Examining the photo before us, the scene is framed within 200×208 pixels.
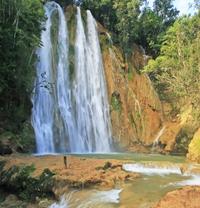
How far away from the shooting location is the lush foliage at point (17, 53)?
49.9 feet

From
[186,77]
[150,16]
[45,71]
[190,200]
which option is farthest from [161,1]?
[190,200]

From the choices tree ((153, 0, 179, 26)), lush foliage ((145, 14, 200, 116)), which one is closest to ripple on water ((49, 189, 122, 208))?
lush foliage ((145, 14, 200, 116))

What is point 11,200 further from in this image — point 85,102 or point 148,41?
point 148,41

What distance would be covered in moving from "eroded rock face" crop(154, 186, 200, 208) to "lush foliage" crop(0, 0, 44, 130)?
404 inches

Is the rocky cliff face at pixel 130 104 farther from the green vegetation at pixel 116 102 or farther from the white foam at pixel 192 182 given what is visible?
the white foam at pixel 192 182

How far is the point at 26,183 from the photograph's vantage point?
9242 millimetres

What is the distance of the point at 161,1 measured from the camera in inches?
1325

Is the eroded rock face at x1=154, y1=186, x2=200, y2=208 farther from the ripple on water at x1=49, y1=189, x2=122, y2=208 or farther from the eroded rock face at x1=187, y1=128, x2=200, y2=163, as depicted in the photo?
the eroded rock face at x1=187, y1=128, x2=200, y2=163

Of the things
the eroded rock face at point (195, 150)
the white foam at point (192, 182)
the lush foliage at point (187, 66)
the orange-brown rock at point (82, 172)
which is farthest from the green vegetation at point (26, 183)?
the lush foliage at point (187, 66)

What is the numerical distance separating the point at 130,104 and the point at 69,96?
4536 mm

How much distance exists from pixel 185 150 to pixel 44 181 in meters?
13.2

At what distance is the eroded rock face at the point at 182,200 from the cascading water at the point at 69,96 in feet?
41.2

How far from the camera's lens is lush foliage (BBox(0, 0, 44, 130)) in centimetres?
1520

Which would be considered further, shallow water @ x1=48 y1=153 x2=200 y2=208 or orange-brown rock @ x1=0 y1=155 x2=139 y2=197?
orange-brown rock @ x1=0 y1=155 x2=139 y2=197
